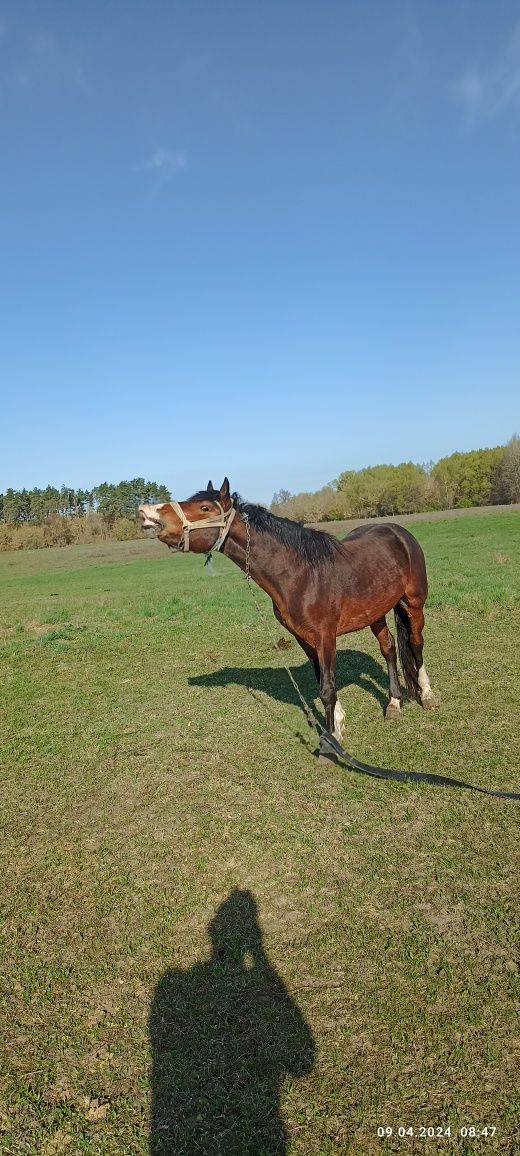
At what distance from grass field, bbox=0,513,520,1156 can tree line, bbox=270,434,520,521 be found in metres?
78.7

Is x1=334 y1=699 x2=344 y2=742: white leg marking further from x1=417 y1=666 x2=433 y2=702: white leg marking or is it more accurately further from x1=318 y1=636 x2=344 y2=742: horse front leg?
x1=417 y1=666 x2=433 y2=702: white leg marking

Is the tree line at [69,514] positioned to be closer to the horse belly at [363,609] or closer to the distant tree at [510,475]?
the distant tree at [510,475]

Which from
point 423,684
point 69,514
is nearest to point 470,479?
point 69,514

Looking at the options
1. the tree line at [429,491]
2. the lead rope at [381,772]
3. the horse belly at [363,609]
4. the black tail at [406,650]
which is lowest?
the lead rope at [381,772]

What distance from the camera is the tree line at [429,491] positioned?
283ft

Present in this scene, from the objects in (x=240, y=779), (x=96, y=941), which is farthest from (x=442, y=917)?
(x=240, y=779)

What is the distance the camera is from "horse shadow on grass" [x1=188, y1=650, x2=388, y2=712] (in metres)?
8.41

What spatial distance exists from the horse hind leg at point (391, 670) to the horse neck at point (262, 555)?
6.29ft

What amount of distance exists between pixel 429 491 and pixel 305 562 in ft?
298

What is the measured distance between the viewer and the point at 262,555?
18.1 ft

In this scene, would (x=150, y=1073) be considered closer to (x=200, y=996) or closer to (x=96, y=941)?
(x=200, y=996)

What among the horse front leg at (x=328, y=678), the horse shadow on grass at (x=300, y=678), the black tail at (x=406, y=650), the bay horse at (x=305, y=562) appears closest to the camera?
the bay horse at (x=305, y=562)

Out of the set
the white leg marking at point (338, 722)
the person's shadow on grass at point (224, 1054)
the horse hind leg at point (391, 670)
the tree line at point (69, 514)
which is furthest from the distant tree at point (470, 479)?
the person's shadow on grass at point (224, 1054)

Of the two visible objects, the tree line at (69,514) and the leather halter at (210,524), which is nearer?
the leather halter at (210,524)
